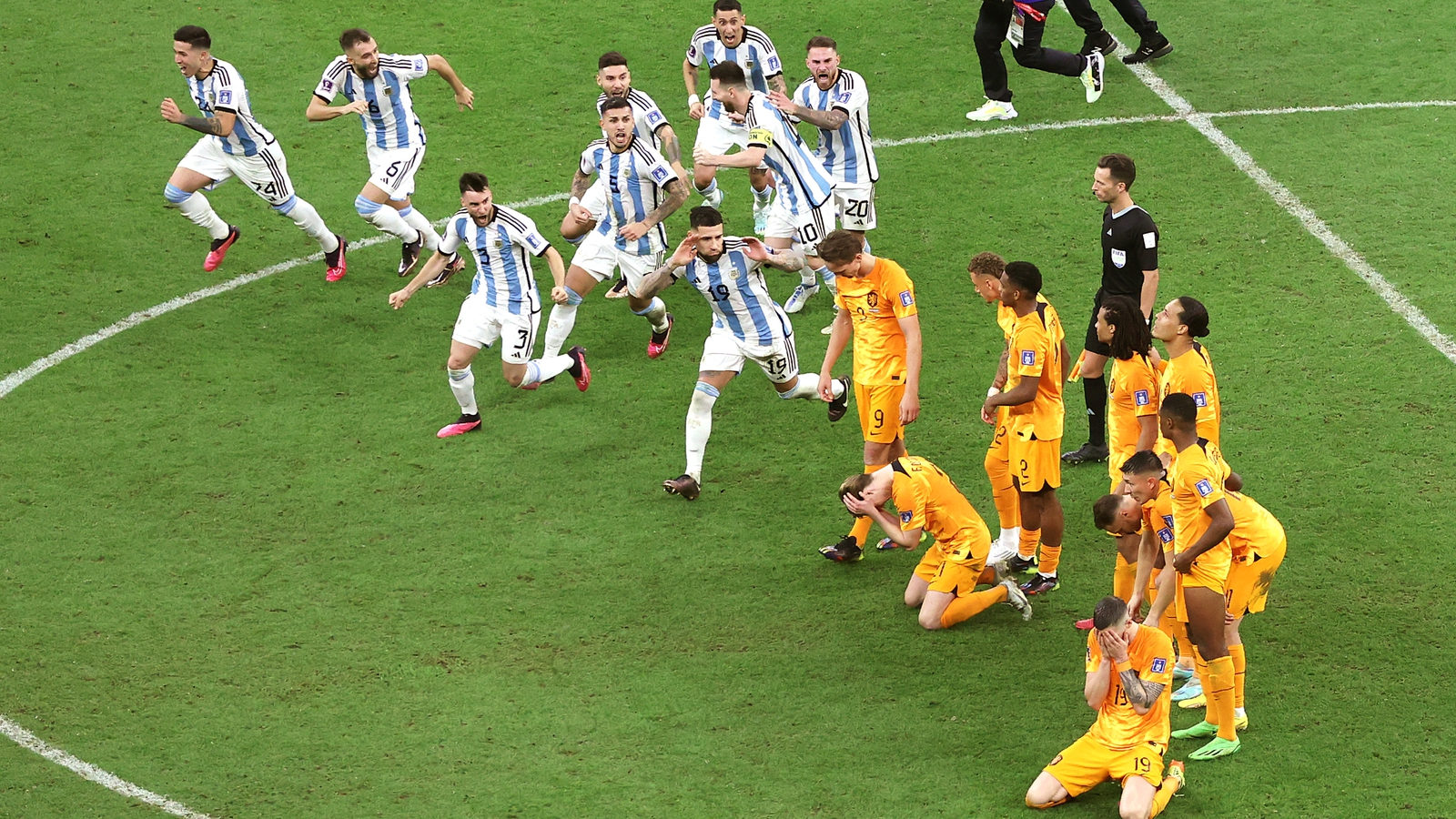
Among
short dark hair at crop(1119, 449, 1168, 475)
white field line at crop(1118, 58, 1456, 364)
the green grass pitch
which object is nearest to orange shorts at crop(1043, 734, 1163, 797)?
the green grass pitch

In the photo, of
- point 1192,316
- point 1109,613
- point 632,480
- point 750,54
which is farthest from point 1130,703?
point 750,54

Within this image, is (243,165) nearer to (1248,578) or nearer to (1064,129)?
(1064,129)

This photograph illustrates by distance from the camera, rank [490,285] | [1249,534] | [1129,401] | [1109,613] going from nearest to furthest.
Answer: [1109,613]
[1249,534]
[1129,401]
[490,285]

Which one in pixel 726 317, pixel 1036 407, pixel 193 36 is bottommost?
pixel 1036 407

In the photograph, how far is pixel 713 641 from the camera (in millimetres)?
9086

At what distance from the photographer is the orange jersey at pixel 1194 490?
7547 millimetres

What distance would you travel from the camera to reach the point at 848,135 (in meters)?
12.5

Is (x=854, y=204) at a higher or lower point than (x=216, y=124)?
lower

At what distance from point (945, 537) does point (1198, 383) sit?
1796 mm

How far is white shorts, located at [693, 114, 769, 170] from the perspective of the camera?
493 inches

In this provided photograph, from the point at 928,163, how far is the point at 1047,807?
8.44 m

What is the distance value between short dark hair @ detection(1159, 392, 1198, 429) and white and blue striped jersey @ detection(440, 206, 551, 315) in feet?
16.7

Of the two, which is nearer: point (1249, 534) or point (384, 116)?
point (1249, 534)

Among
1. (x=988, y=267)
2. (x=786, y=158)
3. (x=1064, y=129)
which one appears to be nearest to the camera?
(x=988, y=267)
